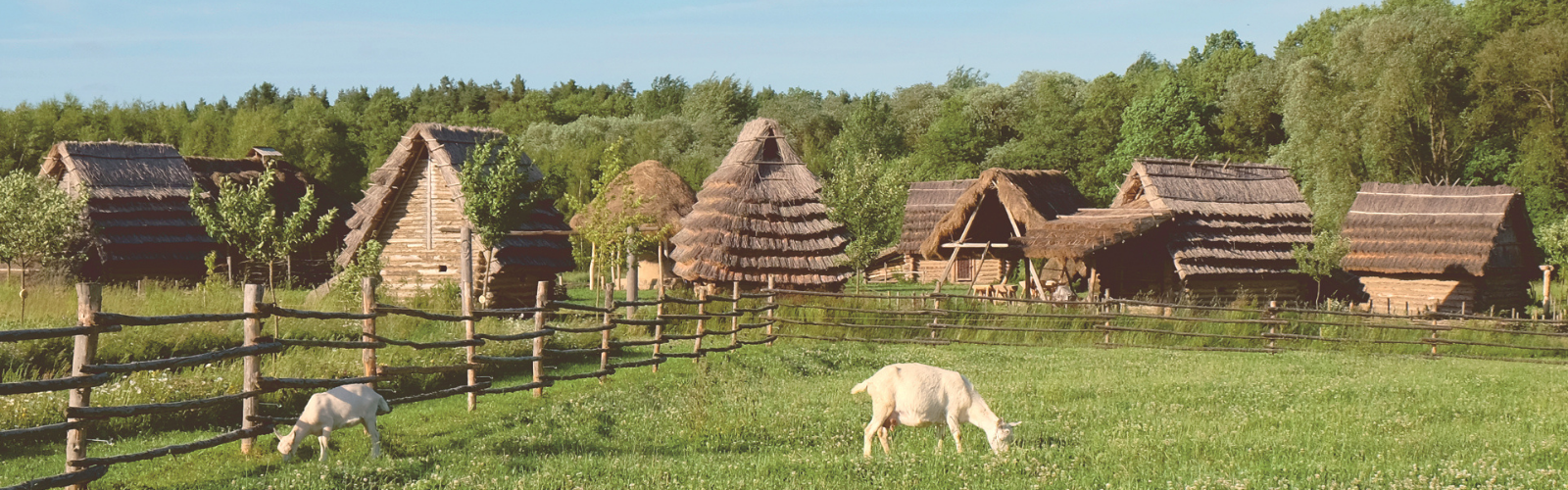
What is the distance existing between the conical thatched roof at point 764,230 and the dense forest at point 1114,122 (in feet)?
9.73

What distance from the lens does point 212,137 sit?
187ft

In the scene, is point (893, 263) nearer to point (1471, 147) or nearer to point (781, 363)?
point (1471, 147)

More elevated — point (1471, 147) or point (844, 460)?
point (1471, 147)

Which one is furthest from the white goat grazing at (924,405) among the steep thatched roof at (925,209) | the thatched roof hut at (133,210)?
the steep thatched roof at (925,209)

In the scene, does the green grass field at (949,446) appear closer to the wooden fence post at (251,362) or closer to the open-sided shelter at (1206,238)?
the wooden fence post at (251,362)

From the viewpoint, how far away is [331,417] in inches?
343

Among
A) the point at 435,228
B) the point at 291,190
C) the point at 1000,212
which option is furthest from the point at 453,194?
the point at 1000,212

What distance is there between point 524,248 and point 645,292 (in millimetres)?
8649

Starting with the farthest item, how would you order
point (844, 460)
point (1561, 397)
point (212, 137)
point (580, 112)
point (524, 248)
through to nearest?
point (580, 112)
point (212, 137)
point (524, 248)
point (1561, 397)
point (844, 460)

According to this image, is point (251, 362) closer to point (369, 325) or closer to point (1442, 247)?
point (369, 325)

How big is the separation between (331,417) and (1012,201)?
981 inches

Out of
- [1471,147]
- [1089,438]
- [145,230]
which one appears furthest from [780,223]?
[1471,147]

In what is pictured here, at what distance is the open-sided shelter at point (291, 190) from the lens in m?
33.0

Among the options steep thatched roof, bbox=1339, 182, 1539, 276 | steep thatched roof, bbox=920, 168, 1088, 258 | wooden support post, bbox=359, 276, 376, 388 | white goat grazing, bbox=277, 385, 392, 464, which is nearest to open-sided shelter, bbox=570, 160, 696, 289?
steep thatched roof, bbox=920, 168, 1088, 258
